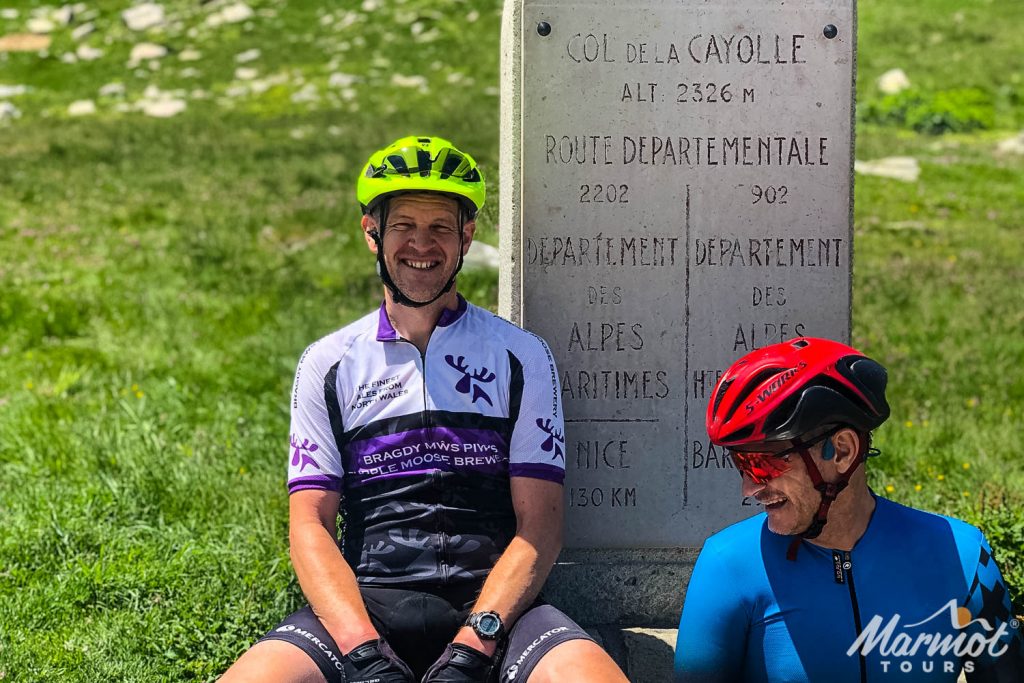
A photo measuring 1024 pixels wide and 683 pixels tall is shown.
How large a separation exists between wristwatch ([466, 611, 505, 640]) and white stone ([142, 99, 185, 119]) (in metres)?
24.9

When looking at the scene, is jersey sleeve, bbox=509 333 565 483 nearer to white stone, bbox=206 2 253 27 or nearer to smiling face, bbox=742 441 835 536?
smiling face, bbox=742 441 835 536

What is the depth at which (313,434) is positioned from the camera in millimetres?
4398

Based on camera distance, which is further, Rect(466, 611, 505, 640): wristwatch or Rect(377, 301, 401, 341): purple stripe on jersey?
Rect(377, 301, 401, 341): purple stripe on jersey

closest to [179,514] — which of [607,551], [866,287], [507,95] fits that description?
[607,551]

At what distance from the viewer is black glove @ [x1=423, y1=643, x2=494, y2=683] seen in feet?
12.8

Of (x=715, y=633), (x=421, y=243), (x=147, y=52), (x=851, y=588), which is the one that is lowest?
(x=715, y=633)

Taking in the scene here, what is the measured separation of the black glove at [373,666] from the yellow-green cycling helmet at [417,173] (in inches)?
62.5

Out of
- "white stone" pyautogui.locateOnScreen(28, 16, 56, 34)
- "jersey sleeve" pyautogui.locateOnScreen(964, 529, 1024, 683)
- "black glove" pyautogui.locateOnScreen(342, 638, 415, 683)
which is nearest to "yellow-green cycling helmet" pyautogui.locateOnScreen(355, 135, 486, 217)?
"black glove" pyautogui.locateOnScreen(342, 638, 415, 683)

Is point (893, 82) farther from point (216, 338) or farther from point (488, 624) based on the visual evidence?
point (488, 624)

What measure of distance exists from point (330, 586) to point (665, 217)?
229 cm

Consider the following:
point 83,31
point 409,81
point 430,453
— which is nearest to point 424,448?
point 430,453

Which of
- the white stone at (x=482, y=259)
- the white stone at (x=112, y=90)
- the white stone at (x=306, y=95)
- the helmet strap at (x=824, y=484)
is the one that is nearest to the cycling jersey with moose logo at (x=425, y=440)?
the helmet strap at (x=824, y=484)

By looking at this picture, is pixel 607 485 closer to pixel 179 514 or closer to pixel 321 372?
pixel 321 372

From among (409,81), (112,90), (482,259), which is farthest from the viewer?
(112,90)
